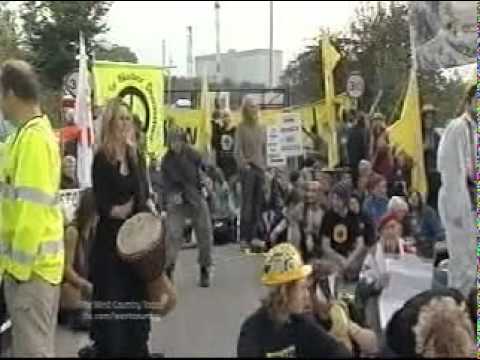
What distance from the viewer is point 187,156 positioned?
3.66 meters

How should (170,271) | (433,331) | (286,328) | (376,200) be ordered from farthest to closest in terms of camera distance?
(170,271), (376,200), (286,328), (433,331)

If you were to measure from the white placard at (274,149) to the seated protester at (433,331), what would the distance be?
813 mm

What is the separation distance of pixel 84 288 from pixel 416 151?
1.26 meters

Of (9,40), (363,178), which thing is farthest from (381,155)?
(9,40)

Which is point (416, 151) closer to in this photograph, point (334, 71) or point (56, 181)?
point (334, 71)

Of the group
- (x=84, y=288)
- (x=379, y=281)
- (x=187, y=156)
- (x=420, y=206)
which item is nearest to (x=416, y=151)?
(x=420, y=206)

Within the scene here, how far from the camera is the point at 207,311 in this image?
3.62 m

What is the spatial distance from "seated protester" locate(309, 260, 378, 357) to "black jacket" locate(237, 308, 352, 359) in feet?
0.59

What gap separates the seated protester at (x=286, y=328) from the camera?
7.94 feet

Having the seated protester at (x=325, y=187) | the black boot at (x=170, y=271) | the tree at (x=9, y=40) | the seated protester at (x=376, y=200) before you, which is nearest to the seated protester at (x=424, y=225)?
the seated protester at (x=376, y=200)

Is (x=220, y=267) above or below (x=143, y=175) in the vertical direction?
below

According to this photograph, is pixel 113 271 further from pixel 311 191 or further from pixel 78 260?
pixel 311 191

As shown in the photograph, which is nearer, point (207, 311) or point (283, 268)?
point (283, 268)

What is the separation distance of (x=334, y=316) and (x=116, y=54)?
1.17m
